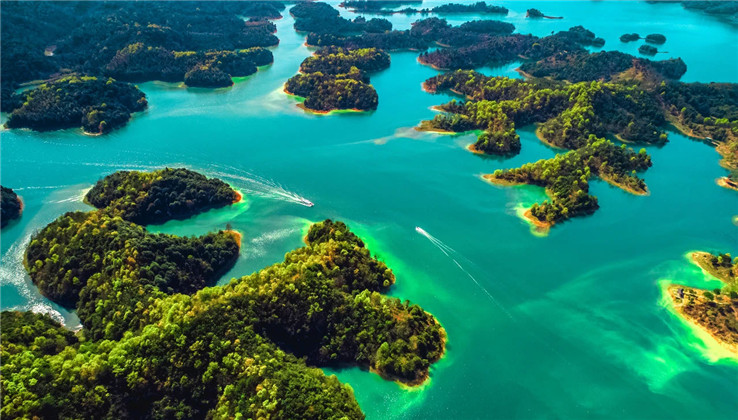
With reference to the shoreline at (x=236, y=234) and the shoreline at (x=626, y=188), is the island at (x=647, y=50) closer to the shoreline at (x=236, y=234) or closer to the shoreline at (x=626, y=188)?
the shoreline at (x=626, y=188)

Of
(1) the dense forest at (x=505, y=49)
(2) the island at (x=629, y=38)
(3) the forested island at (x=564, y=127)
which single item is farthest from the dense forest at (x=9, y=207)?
(2) the island at (x=629, y=38)

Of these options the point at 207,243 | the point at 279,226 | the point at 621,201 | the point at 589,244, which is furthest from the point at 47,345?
the point at 621,201

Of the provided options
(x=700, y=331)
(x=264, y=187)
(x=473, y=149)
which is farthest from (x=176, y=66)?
(x=700, y=331)

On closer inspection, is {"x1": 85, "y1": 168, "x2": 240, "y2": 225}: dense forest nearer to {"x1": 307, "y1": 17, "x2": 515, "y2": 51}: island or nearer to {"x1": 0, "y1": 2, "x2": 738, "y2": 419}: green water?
{"x1": 0, "y1": 2, "x2": 738, "y2": 419}: green water

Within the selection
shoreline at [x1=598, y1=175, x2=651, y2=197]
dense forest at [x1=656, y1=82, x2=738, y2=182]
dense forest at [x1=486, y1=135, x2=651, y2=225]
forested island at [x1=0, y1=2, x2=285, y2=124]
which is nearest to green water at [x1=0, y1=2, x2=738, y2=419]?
shoreline at [x1=598, y1=175, x2=651, y2=197]

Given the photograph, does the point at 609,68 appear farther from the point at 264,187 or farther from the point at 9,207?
the point at 9,207

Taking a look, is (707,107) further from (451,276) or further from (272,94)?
(272,94)

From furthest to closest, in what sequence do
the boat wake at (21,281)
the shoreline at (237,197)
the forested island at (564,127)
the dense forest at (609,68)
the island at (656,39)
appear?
the island at (656,39) < the dense forest at (609,68) < the forested island at (564,127) < the shoreline at (237,197) < the boat wake at (21,281)
